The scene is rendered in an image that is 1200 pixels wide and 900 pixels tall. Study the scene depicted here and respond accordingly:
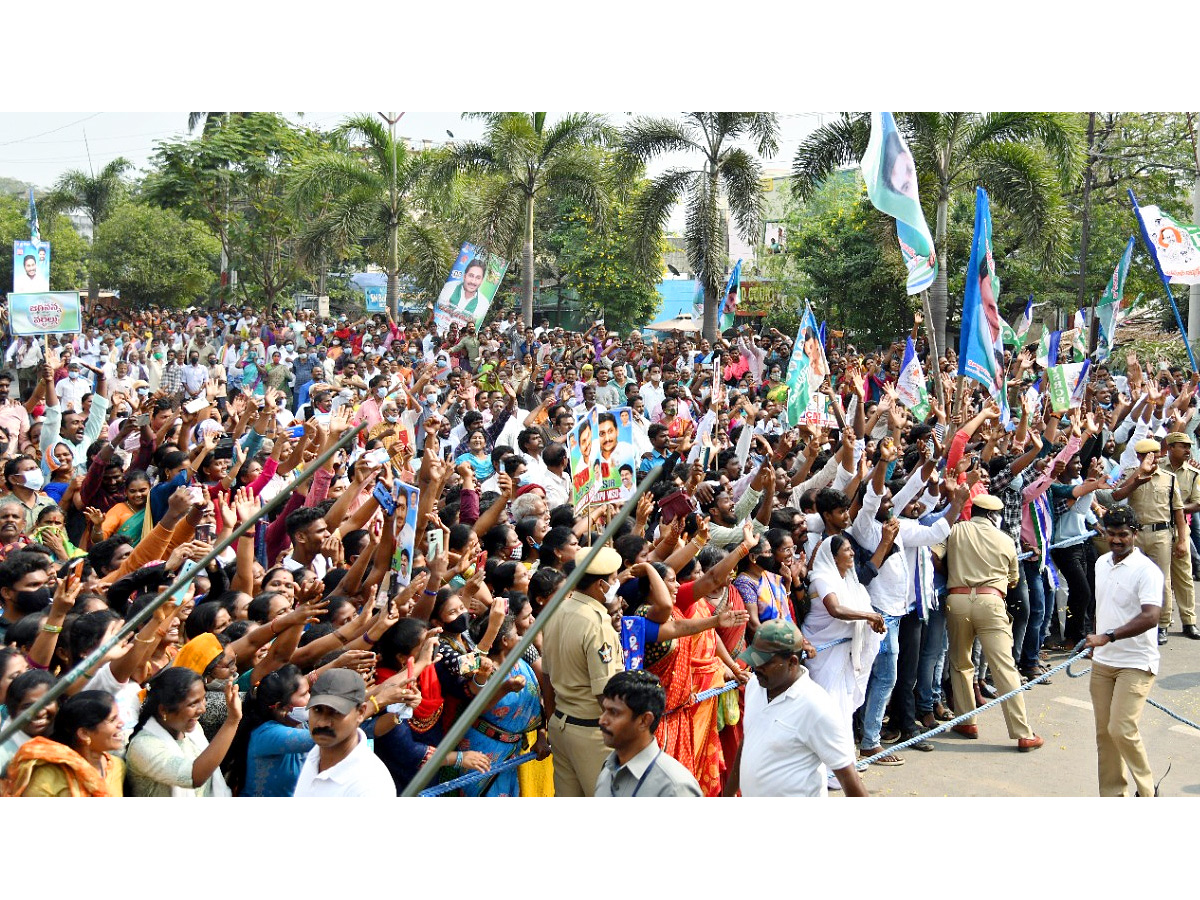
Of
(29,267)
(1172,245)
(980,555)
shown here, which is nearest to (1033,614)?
(980,555)

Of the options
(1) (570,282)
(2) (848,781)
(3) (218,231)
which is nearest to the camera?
(2) (848,781)

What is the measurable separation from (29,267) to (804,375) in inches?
325

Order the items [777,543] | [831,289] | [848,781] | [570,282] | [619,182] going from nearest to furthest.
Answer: [848,781]
[777,543]
[619,182]
[831,289]
[570,282]

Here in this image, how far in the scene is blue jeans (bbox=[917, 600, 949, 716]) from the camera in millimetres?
7840

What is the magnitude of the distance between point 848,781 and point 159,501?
15.1 feet

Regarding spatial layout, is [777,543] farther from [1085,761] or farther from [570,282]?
[570,282]

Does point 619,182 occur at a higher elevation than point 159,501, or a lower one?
higher

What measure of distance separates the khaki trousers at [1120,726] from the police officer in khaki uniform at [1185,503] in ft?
12.8

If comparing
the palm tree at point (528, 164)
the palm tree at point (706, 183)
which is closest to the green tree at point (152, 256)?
the palm tree at point (528, 164)

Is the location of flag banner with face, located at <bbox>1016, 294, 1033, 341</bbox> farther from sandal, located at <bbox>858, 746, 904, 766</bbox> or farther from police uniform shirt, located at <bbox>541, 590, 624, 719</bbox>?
police uniform shirt, located at <bbox>541, 590, 624, 719</bbox>

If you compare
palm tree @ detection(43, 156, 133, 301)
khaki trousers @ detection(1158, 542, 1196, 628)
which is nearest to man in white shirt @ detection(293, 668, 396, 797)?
khaki trousers @ detection(1158, 542, 1196, 628)

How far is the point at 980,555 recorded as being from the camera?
7.60 meters

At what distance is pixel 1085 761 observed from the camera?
7277mm

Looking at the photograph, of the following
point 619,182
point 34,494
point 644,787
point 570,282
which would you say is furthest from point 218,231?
point 644,787
